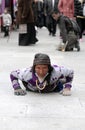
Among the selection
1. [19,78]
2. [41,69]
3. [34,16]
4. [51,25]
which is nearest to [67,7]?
[34,16]

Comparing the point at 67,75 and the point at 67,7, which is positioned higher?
the point at 67,75

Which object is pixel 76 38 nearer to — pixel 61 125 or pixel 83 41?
pixel 83 41

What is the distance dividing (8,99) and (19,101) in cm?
22

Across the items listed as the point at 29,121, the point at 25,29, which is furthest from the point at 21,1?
the point at 29,121

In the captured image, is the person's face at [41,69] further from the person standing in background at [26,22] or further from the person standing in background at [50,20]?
the person standing in background at [50,20]

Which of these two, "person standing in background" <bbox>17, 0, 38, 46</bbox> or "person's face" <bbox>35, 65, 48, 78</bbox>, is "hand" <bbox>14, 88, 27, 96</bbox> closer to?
"person's face" <bbox>35, 65, 48, 78</bbox>

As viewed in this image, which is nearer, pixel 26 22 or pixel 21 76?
pixel 21 76

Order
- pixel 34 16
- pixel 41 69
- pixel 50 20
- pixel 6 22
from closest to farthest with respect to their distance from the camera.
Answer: pixel 41 69, pixel 34 16, pixel 6 22, pixel 50 20

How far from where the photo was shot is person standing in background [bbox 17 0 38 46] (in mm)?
15688

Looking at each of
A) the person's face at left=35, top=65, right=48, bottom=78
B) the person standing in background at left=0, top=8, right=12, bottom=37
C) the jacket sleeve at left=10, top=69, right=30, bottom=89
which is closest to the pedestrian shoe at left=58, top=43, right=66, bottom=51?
the person standing in background at left=0, top=8, right=12, bottom=37

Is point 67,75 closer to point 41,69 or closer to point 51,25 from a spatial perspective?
point 41,69

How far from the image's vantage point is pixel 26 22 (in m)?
15.8

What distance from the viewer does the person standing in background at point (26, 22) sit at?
51.5 feet

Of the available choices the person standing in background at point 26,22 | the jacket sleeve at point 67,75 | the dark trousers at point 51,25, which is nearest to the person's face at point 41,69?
the jacket sleeve at point 67,75
